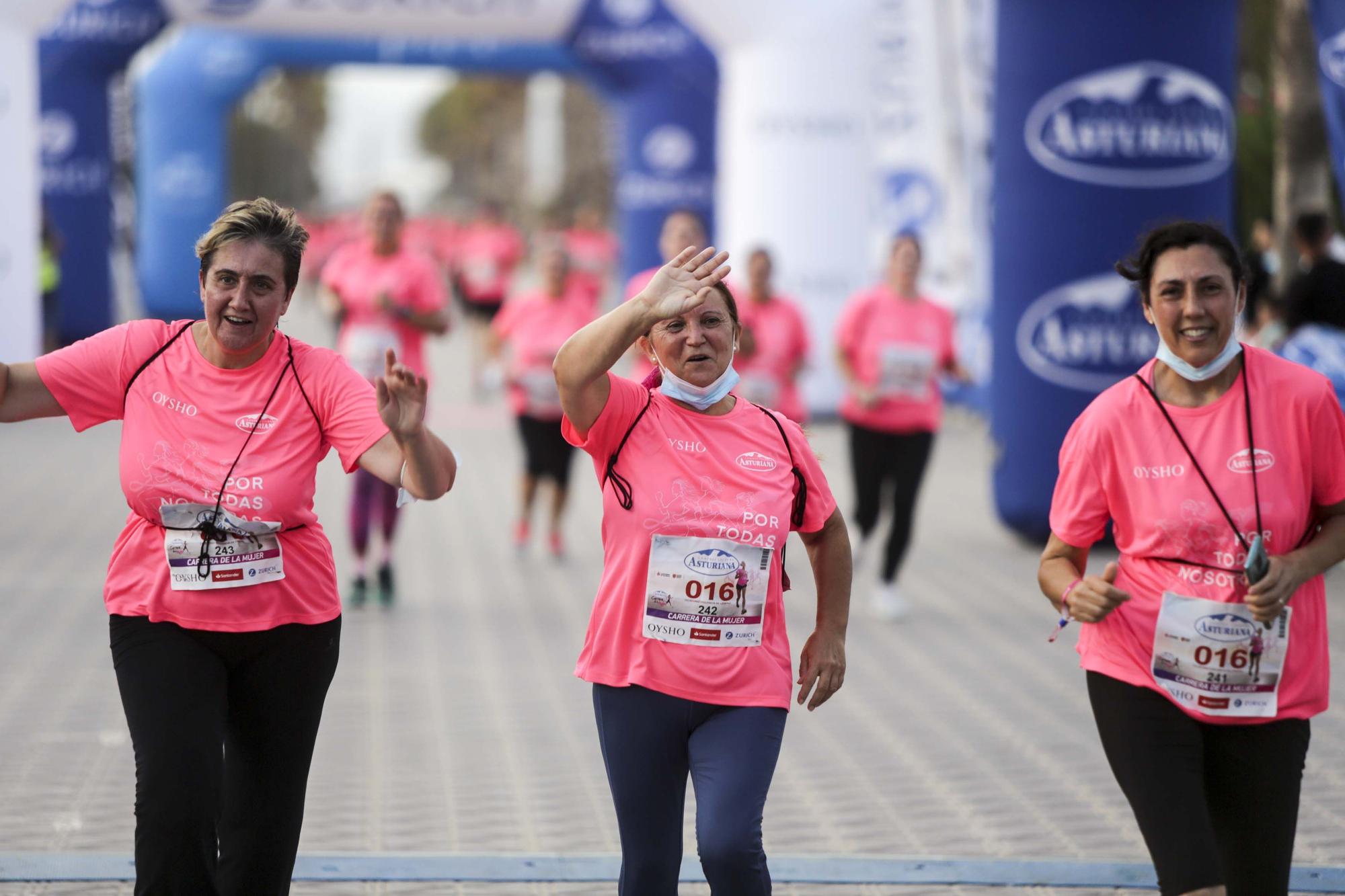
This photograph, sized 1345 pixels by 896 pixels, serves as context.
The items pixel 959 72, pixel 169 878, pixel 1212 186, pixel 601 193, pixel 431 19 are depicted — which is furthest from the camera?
pixel 601 193

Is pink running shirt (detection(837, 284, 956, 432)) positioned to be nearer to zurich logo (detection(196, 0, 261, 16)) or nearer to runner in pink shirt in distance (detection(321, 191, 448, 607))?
runner in pink shirt in distance (detection(321, 191, 448, 607))

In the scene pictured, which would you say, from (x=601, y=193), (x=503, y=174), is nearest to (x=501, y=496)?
(x=601, y=193)

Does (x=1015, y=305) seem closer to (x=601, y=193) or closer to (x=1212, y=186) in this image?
(x=1212, y=186)

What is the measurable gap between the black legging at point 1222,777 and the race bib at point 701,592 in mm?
770

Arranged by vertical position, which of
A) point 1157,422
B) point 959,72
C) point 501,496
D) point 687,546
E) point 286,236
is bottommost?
point 501,496

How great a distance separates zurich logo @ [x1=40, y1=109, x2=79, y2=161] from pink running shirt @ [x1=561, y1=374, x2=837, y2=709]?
1823cm

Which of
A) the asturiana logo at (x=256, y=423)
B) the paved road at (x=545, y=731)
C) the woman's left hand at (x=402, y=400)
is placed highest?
the woman's left hand at (x=402, y=400)

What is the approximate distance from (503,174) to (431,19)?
263 ft

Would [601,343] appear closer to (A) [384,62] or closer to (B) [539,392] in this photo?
(B) [539,392]

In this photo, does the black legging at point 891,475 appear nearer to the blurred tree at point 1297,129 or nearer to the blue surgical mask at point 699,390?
the blue surgical mask at point 699,390

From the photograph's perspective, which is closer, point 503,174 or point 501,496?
point 501,496

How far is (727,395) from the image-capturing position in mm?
3781

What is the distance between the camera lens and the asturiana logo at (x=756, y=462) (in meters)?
3.64

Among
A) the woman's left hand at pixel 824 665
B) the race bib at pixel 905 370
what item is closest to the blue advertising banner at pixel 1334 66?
the race bib at pixel 905 370
